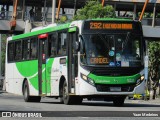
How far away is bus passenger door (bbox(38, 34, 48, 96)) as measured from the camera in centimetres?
2700

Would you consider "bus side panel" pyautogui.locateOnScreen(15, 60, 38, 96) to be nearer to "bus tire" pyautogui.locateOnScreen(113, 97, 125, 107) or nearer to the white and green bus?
the white and green bus

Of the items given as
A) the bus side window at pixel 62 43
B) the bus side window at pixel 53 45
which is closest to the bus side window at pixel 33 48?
the bus side window at pixel 53 45

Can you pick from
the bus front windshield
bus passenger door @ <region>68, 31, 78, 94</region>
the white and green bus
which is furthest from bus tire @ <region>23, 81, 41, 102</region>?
the bus front windshield

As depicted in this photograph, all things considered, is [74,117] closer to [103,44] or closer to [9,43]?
[103,44]

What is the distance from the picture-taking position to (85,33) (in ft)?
77.5

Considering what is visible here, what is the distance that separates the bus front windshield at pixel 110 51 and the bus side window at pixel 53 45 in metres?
2.56

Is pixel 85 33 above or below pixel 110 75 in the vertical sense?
above

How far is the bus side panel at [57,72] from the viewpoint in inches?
976

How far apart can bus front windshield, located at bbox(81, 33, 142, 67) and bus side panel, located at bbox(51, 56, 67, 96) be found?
1.51 meters

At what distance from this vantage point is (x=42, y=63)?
27.2 metres

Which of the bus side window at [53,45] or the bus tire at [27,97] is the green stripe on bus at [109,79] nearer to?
the bus side window at [53,45]

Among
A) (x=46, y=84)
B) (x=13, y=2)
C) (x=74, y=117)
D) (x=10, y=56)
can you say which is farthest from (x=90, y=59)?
(x=13, y=2)

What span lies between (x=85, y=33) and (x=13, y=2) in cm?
4535

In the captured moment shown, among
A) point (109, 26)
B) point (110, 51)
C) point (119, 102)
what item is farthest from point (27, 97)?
point (110, 51)
